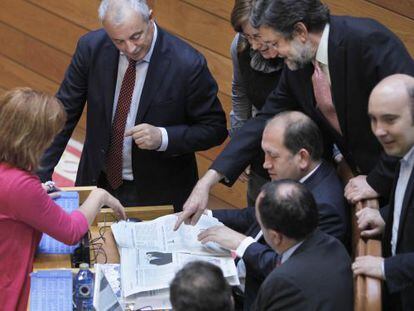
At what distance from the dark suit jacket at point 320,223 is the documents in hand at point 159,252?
0.24 feet

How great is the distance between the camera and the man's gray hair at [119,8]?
10.7 ft

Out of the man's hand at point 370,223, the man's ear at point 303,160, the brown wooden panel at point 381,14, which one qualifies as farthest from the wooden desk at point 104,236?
the brown wooden panel at point 381,14

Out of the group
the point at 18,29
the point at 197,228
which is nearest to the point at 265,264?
the point at 197,228

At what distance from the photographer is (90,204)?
118 inches

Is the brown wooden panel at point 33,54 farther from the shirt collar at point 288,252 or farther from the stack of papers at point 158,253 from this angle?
the shirt collar at point 288,252

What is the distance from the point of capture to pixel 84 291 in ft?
8.96

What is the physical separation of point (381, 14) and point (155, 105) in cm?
123

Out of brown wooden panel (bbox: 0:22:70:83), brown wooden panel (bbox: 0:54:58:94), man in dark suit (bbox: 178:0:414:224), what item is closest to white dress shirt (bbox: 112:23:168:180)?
man in dark suit (bbox: 178:0:414:224)

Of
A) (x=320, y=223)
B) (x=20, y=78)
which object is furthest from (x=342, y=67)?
(x=20, y=78)

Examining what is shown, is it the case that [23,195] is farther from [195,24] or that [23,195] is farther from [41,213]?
[195,24]

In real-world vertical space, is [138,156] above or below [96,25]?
below

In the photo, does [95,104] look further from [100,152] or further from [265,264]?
[265,264]

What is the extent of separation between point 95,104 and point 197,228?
30.2 inches

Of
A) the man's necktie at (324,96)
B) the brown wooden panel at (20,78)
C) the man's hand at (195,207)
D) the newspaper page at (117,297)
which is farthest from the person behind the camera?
the brown wooden panel at (20,78)
